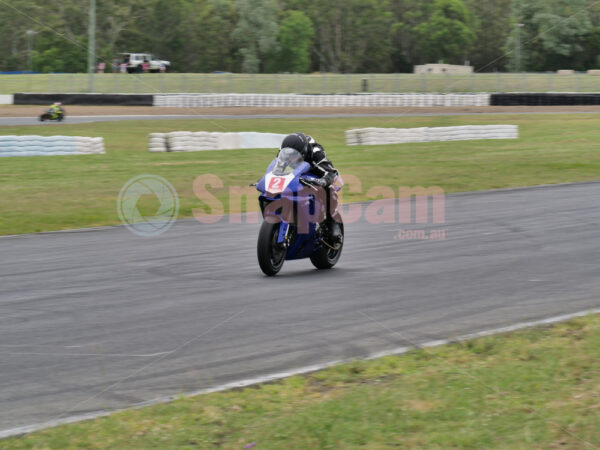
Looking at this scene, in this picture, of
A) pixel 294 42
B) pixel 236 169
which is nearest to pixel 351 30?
pixel 294 42

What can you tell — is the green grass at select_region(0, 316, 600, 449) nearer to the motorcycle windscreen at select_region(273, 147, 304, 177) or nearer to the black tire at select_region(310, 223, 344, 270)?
the motorcycle windscreen at select_region(273, 147, 304, 177)

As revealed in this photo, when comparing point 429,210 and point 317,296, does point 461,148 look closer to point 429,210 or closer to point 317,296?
point 429,210

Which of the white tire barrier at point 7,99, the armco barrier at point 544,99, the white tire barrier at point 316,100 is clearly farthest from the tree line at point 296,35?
the white tire barrier at point 7,99

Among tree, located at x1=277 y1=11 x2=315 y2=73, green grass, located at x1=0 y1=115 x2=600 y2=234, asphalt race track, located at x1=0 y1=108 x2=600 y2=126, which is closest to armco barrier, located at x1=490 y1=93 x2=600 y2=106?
asphalt race track, located at x1=0 y1=108 x2=600 y2=126

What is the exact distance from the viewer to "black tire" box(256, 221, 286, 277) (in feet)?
28.0

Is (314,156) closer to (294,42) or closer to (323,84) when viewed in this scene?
(323,84)

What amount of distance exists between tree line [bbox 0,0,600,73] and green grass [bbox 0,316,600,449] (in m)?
76.2

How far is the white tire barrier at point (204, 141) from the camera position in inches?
974

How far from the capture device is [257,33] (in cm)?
8800

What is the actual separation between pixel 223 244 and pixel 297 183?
10.7 feet

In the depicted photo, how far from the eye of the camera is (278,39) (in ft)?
291

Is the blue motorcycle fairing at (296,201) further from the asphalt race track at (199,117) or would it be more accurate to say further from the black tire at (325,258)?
the asphalt race track at (199,117)

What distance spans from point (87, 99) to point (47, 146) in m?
24.3

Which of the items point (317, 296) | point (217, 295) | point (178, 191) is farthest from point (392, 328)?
point (178, 191)
